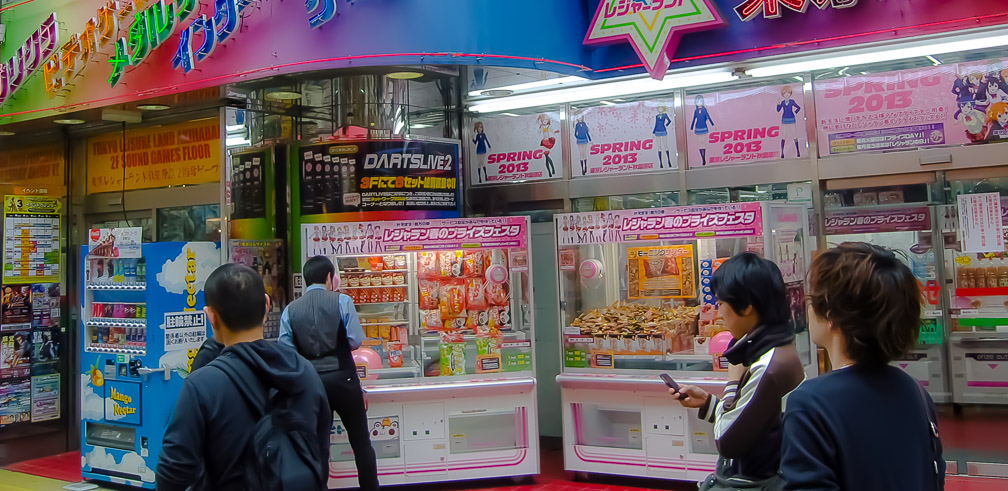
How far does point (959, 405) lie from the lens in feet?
25.4

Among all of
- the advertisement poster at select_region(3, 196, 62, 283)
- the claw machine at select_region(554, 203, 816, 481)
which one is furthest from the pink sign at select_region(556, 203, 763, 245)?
the advertisement poster at select_region(3, 196, 62, 283)

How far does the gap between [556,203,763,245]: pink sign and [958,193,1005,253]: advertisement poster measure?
5.61ft

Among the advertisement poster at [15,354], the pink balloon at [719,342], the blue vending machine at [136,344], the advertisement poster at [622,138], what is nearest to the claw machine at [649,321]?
the pink balloon at [719,342]

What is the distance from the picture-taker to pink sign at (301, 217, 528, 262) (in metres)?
6.63

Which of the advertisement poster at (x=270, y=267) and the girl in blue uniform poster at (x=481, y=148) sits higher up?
the girl in blue uniform poster at (x=481, y=148)

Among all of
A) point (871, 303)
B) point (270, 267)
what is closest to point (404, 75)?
point (270, 267)

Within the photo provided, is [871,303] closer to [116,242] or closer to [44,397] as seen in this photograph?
[116,242]

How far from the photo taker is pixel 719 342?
6016mm

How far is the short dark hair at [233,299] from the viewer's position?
8.55 ft

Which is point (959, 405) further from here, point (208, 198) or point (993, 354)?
point (208, 198)

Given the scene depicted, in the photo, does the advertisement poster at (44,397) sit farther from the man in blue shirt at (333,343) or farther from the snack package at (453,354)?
the snack package at (453,354)

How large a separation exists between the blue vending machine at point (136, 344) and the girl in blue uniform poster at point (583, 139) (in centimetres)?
328

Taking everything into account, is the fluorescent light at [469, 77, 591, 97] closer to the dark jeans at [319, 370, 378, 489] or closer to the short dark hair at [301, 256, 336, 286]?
the short dark hair at [301, 256, 336, 286]

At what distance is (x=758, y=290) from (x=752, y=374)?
0.28 meters
